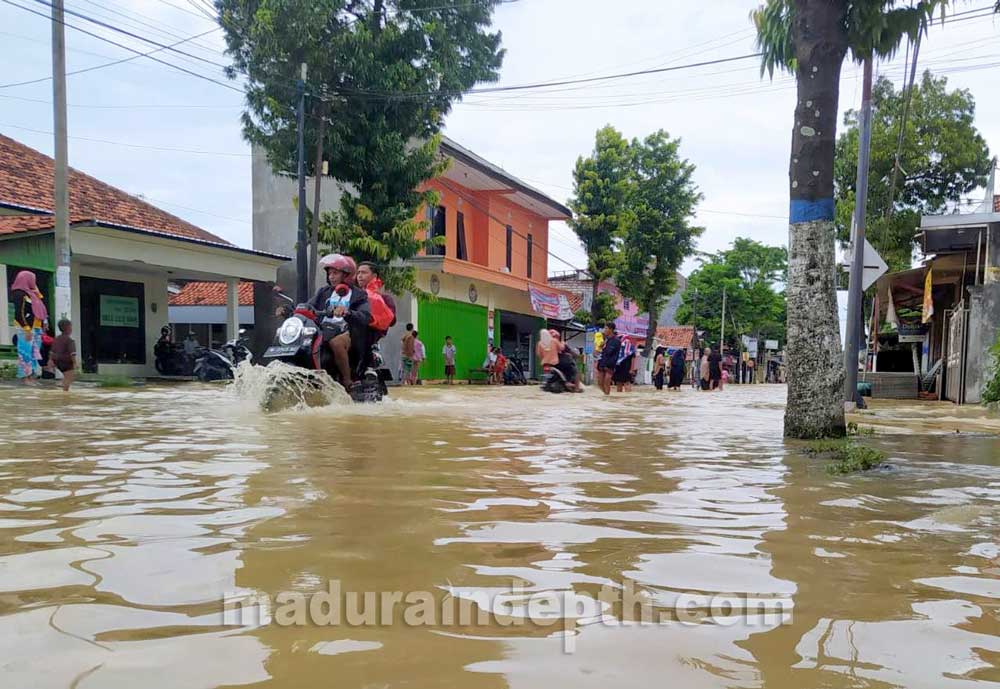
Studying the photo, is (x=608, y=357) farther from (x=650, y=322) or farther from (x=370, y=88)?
(x=650, y=322)

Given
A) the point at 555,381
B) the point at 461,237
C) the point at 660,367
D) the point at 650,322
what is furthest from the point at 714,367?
the point at 650,322

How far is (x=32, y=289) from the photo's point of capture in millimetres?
14477

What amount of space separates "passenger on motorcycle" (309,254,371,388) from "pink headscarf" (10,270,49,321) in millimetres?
8778

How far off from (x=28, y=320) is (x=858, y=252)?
1438 centimetres

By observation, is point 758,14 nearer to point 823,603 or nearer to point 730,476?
point 730,476

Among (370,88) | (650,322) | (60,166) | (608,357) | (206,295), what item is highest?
(370,88)

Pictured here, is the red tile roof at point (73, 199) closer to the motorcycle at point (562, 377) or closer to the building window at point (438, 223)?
the building window at point (438, 223)

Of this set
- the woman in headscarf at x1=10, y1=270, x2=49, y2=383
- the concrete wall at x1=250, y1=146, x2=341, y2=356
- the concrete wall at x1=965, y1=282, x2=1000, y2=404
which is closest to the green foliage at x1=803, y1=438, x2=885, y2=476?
the concrete wall at x1=965, y1=282, x2=1000, y2=404

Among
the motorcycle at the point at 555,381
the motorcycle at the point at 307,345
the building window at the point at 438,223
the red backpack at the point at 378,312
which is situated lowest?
the motorcycle at the point at 555,381

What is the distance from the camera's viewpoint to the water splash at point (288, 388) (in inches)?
303

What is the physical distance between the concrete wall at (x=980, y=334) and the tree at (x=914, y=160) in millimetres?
10321

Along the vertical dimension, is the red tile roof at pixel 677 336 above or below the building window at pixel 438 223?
below

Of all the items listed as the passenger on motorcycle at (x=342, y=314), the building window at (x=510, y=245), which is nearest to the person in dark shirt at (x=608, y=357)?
the passenger on motorcycle at (x=342, y=314)

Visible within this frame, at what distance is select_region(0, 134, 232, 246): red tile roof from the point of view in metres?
15.5
